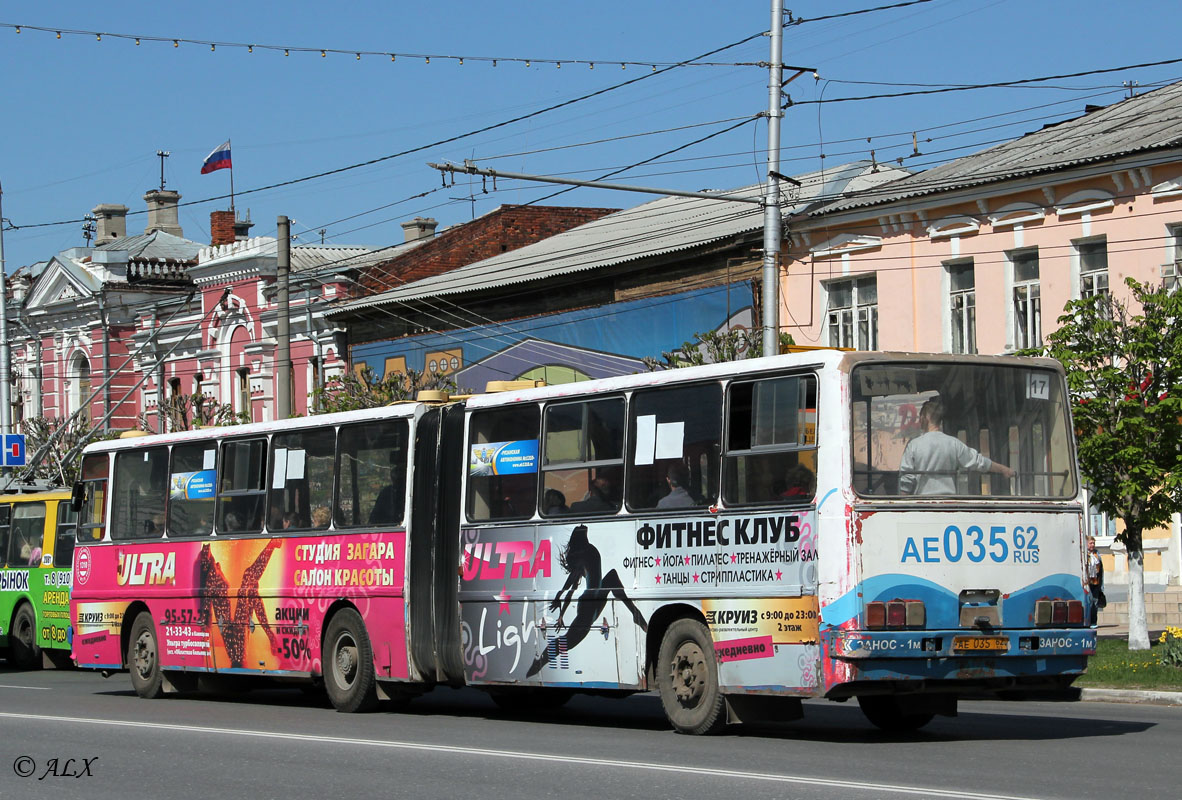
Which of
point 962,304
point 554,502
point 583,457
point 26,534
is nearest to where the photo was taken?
point 583,457

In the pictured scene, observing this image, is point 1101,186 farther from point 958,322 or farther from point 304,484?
point 304,484

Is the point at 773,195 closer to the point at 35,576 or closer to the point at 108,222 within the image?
the point at 35,576

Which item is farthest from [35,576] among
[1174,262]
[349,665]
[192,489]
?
[1174,262]

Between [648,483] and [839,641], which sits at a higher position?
[648,483]

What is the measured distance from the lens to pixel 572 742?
Answer: 12703 mm

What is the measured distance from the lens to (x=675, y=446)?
44.2ft

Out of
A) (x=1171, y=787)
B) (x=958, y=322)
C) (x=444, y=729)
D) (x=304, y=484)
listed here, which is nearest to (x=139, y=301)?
(x=958, y=322)

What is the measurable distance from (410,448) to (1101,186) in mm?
15405

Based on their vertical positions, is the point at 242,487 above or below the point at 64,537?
above

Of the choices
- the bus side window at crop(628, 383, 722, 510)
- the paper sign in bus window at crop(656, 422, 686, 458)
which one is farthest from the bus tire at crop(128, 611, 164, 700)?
the paper sign in bus window at crop(656, 422, 686, 458)

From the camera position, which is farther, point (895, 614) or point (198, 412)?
point (198, 412)

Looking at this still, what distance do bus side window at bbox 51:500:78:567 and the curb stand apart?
15.4 metres

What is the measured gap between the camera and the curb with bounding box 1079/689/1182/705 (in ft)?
53.8

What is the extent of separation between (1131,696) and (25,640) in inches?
675
